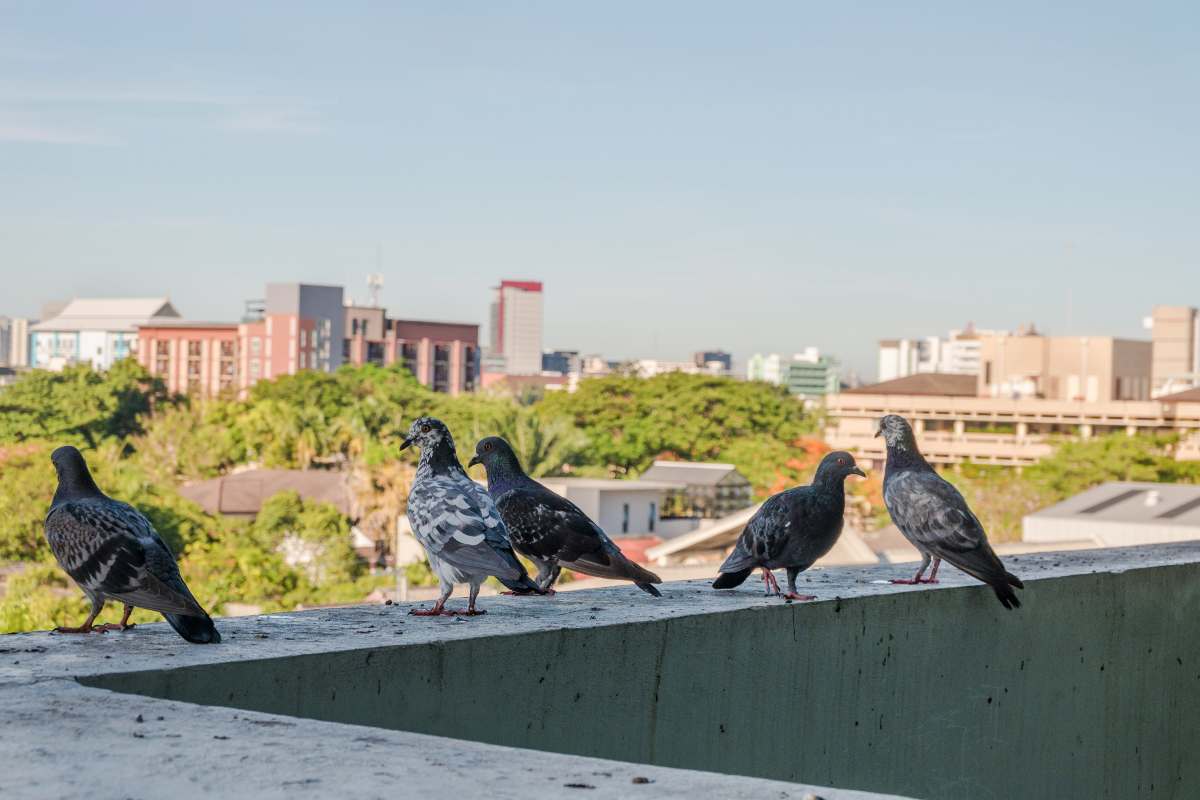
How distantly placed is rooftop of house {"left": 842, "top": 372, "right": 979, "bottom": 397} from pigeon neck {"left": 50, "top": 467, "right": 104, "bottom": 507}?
94.5 metres

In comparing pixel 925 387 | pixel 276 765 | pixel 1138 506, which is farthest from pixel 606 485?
pixel 925 387

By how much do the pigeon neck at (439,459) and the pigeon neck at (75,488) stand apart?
1.07 metres

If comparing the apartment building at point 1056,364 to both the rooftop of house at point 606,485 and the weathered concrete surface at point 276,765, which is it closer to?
the rooftop of house at point 606,485

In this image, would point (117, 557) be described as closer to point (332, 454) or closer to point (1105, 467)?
point (1105, 467)

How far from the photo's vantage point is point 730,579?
6027 millimetres

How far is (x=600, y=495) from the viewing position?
45.4 meters

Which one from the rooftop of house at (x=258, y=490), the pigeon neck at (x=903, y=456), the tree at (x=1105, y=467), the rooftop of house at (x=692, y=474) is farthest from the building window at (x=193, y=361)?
the pigeon neck at (x=903, y=456)

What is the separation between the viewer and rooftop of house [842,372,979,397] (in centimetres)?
9862

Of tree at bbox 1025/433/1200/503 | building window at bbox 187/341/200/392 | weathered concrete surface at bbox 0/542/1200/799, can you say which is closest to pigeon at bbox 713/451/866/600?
weathered concrete surface at bbox 0/542/1200/799

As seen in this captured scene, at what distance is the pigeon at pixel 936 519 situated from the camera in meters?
5.93

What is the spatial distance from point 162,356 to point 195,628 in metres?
150

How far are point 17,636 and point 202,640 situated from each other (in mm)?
600

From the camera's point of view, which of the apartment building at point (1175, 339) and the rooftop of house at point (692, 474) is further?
the apartment building at point (1175, 339)

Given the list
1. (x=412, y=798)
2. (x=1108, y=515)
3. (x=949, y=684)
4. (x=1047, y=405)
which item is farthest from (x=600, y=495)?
(x=1047, y=405)
